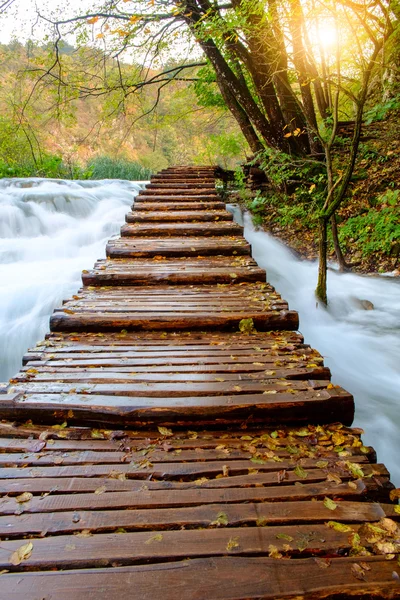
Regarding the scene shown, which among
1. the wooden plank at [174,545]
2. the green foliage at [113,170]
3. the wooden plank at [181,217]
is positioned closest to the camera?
the wooden plank at [174,545]

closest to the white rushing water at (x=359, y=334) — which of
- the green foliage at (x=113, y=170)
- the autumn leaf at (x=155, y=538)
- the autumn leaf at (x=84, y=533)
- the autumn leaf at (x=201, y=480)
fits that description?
the autumn leaf at (x=201, y=480)

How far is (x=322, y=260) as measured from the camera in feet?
15.7

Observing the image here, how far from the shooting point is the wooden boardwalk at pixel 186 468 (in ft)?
3.84

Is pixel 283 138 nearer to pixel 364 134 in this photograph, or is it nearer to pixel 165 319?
pixel 364 134

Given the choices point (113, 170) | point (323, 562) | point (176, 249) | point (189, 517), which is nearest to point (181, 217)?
point (176, 249)

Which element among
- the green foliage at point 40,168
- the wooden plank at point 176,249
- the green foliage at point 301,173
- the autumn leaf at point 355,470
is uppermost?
the green foliage at point 40,168

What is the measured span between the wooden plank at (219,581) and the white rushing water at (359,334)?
5.44 feet

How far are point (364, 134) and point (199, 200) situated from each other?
371cm

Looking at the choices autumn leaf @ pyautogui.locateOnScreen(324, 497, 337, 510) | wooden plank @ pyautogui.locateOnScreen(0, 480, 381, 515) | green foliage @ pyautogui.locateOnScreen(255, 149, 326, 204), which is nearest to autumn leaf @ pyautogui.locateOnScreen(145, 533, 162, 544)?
wooden plank @ pyautogui.locateOnScreen(0, 480, 381, 515)

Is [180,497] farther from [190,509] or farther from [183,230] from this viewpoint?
[183,230]

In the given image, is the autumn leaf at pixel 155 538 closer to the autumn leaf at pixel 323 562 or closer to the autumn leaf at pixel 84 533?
the autumn leaf at pixel 84 533

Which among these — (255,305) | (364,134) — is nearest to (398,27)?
(364,134)

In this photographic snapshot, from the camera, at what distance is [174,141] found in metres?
28.1

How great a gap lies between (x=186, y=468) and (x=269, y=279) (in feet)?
16.0
